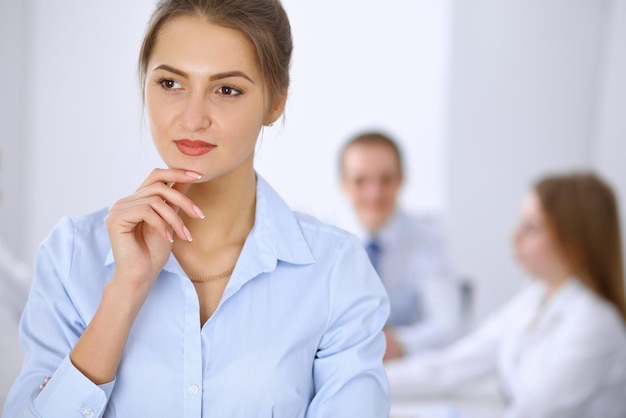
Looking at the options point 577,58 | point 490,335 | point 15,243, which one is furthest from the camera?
point 577,58

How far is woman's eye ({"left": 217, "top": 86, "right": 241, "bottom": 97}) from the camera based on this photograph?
4.17ft

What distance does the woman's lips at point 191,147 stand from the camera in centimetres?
125

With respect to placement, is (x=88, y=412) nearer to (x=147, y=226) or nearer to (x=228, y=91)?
(x=147, y=226)

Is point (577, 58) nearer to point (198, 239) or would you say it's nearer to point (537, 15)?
point (537, 15)

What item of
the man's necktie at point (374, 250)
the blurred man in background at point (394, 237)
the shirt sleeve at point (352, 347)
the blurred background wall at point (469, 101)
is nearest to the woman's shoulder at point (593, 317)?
the blurred man in background at point (394, 237)

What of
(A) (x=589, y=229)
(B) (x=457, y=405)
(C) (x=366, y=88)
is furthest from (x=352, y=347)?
(C) (x=366, y=88)

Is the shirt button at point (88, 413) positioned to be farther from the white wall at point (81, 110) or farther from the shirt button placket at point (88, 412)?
the white wall at point (81, 110)

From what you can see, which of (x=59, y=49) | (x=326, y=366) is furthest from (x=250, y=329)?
(x=59, y=49)

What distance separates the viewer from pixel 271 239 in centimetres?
136

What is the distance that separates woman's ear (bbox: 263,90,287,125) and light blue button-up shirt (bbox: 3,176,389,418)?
179 millimetres

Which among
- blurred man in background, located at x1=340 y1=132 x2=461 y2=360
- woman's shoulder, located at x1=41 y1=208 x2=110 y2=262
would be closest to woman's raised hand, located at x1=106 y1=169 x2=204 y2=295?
woman's shoulder, located at x1=41 y1=208 x2=110 y2=262

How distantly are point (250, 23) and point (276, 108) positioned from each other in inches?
7.1

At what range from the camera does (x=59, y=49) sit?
114 inches

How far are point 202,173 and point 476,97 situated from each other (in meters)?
4.35
